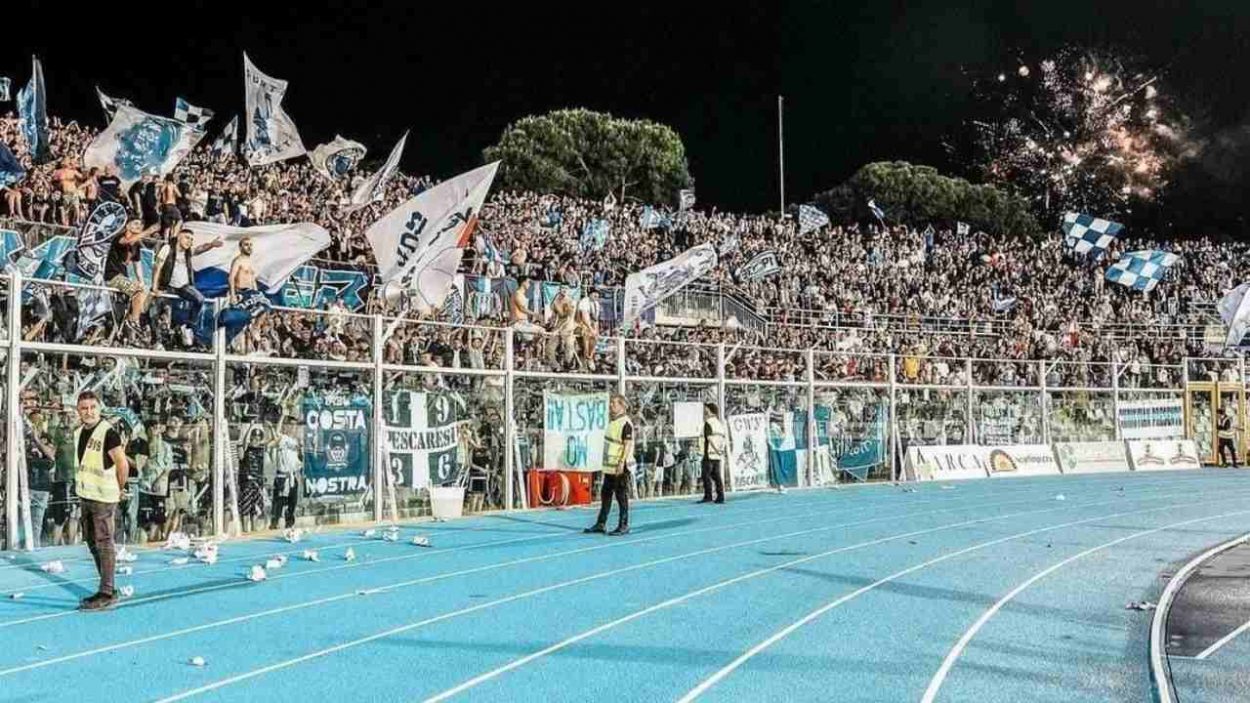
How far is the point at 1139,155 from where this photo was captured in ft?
274

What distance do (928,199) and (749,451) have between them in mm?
60391

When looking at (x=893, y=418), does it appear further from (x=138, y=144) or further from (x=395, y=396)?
(x=138, y=144)

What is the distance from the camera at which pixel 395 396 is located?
59.6 ft

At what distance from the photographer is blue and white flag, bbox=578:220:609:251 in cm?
3631

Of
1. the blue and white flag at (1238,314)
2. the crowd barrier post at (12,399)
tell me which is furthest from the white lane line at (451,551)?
the blue and white flag at (1238,314)

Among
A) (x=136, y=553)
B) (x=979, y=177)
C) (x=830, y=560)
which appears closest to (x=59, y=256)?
(x=136, y=553)

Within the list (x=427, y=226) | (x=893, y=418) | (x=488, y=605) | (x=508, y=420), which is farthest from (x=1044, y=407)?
(x=488, y=605)

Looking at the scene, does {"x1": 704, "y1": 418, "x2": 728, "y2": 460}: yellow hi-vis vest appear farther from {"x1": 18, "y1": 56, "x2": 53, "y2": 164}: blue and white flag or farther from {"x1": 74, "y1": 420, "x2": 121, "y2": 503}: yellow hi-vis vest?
{"x1": 74, "y1": 420, "x2": 121, "y2": 503}: yellow hi-vis vest

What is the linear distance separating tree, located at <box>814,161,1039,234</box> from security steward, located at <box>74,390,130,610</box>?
244 feet

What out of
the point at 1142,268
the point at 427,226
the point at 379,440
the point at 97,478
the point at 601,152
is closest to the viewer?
the point at 97,478

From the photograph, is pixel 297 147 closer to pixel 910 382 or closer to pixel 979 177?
pixel 910 382

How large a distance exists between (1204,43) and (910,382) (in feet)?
220

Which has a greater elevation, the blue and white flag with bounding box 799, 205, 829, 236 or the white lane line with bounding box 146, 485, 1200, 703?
the blue and white flag with bounding box 799, 205, 829, 236

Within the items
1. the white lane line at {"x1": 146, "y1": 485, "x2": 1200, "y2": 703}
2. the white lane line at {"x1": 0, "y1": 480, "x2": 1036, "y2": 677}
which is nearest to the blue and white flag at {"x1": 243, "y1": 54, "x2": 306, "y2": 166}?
the white lane line at {"x1": 0, "y1": 480, "x2": 1036, "y2": 677}
